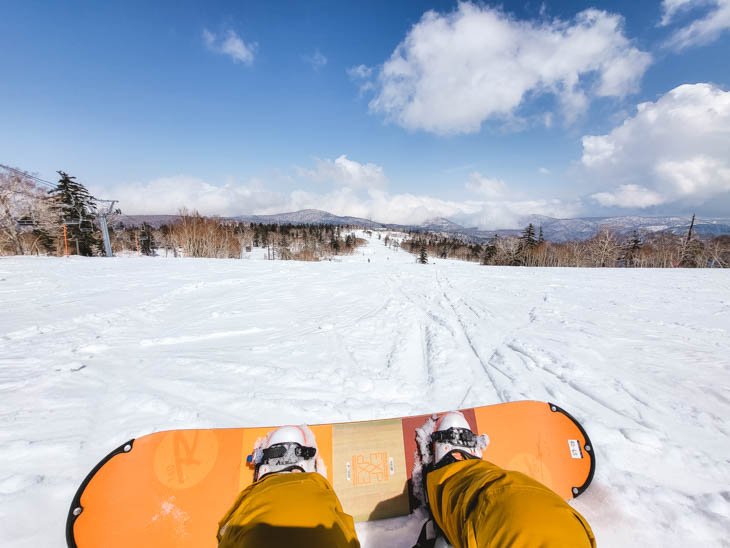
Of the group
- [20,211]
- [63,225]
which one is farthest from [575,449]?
[20,211]

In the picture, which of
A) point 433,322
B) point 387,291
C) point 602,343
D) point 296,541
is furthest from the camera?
point 387,291

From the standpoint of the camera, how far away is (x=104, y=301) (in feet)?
23.9

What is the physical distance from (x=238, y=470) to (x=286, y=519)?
4.05 ft

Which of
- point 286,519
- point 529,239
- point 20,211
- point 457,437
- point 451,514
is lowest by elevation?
point 457,437

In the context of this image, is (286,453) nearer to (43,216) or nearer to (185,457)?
(185,457)

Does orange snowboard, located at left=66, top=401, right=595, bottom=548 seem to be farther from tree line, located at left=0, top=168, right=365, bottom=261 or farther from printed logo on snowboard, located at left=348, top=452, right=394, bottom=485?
tree line, located at left=0, top=168, right=365, bottom=261

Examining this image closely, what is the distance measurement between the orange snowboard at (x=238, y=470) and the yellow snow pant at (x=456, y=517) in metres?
0.79

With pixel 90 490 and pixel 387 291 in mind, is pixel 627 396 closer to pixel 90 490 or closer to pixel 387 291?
pixel 90 490

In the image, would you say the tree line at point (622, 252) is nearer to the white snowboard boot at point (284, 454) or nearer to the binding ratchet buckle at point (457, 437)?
the binding ratchet buckle at point (457, 437)

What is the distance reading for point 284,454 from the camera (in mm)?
1956

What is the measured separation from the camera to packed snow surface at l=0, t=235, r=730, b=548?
2025mm

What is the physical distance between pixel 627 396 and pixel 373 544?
10.7ft

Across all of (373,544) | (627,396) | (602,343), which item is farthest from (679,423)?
(373,544)

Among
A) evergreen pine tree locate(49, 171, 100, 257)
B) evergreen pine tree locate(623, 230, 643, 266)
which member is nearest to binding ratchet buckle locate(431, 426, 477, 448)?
evergreen pine tree locate(49, 171, 100, 257)
